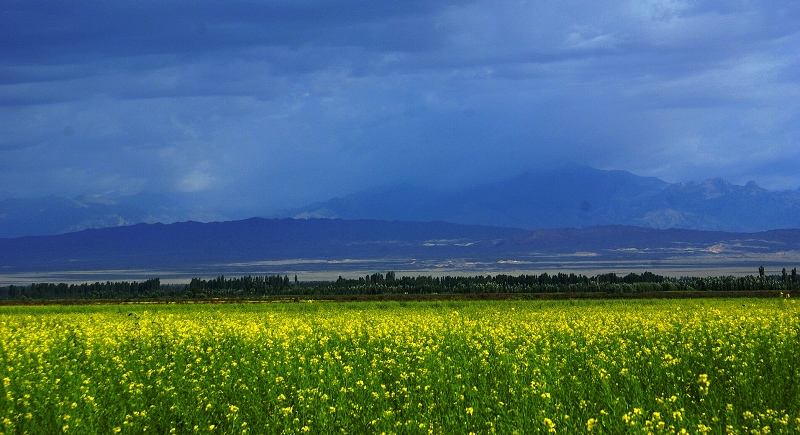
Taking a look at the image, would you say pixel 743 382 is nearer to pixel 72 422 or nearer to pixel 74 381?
pixel 72 422

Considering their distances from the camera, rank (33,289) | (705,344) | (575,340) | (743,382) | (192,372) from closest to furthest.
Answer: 1. (743,382)
2. (192,372)
3. (705,344)
4. (575,340)
5. (33,289)

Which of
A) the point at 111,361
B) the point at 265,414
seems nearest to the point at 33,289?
the point at 111,361

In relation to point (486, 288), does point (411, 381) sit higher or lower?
higher

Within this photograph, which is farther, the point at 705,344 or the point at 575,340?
the point at 575,340

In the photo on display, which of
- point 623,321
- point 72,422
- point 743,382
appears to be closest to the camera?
point 72,422

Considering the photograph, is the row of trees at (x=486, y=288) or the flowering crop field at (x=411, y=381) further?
the row of trees at (x=486, y=288)

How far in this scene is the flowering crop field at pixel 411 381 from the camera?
13617mm

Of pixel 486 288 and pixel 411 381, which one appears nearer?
pixel 411 381

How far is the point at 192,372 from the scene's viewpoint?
1805 centimetres

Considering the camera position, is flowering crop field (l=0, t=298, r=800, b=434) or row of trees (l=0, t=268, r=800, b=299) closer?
flowering crop field (l=0, t=298, r=800, b=434)

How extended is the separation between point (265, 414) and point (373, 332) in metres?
8.68

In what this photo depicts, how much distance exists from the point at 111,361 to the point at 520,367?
11.8 metres

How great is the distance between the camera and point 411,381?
16953 mm

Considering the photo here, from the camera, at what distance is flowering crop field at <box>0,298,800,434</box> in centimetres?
1362
